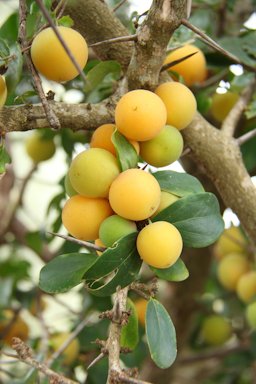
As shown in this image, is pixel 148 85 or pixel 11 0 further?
pixel 11 0

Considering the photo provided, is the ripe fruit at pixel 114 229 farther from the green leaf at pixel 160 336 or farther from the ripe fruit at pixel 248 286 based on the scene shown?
the ripe fruit at pixel 248 286

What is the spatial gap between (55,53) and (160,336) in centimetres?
26

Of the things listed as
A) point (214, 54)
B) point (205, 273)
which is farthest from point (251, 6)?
point (205, 273)

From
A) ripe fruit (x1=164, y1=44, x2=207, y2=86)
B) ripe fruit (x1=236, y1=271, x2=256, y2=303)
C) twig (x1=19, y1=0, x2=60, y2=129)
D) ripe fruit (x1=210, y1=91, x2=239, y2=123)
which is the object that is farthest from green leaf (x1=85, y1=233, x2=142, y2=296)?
ripe fruit (x1=236, y1=271, x2=256, y2=303)

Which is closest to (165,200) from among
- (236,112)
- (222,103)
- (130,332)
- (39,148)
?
(130,332)

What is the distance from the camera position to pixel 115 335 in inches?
18.7

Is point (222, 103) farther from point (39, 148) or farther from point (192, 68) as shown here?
point (39, 148)

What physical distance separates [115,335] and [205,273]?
2.45 feet

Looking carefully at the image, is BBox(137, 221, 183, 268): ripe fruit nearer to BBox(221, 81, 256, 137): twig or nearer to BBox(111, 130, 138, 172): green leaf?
BBox(111, 130, 138, 172): green leaf

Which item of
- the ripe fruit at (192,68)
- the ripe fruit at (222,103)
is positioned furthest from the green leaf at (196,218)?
the ripe fruit at (222,103)

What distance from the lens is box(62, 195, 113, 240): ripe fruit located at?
529 mm

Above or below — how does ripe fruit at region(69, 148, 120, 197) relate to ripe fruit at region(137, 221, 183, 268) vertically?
above

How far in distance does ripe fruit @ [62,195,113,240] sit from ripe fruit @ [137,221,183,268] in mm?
45

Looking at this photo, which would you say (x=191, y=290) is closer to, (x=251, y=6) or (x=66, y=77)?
(x=251, y=6)
